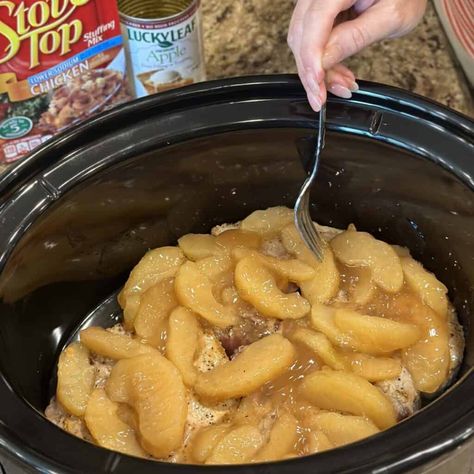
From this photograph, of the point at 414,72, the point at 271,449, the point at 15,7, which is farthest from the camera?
the point at 414,72

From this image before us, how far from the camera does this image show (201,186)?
130 cm

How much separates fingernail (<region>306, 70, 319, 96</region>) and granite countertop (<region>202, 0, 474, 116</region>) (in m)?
0.49

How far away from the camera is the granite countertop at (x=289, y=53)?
1.61m

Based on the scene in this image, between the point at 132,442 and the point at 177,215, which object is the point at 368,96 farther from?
the point at 132,442

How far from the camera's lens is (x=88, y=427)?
105 cm

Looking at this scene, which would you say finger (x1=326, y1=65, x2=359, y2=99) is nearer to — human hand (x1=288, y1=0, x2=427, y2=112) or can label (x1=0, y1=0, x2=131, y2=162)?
human hand (x1=288, y1=0, x2=427, y2=112)

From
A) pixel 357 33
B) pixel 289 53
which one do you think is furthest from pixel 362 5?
pixel 289 53

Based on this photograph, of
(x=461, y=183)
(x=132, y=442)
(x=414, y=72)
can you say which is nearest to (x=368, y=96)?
(x=461, y=183)

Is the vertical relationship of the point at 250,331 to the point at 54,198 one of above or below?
below

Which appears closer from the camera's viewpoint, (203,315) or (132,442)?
(132,442)

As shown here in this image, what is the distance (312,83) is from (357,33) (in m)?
0.11

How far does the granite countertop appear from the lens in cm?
161

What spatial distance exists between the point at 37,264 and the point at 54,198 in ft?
0.33

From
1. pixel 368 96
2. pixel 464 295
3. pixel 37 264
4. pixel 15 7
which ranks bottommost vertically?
pixel 464 295
